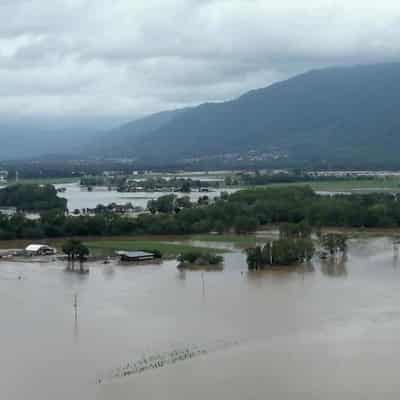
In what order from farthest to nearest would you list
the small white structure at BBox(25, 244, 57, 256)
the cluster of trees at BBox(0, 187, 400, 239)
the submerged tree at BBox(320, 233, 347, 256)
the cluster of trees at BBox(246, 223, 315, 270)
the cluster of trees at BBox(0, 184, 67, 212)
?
the cluster of trees at BBox(0, 184, 67, 212) → the cluster of trees at BBox(0, 187, 400, 239) → the small white structure at BBox(25, 244, 57, 256) → the submerged tree at BBox(320, 233, 347, 256) → the cluster of trees at BBox(246, 223, 315, 270)

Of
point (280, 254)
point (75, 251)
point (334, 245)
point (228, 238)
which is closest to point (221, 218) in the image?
point (228, 238)

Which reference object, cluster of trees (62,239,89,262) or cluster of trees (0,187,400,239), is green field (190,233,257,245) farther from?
cluster of trees (62,239,89,262)

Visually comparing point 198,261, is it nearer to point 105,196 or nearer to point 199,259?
point 199,259

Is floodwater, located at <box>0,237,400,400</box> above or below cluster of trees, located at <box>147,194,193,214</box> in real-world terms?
below

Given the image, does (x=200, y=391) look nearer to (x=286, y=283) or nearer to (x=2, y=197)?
(x=286, y=283)

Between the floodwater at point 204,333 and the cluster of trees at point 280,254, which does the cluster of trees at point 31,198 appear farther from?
the cluster of trees at point 280,254

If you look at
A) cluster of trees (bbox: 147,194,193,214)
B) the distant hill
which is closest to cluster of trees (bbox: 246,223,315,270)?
cluster of trees (bbox: 147,194,193,214)

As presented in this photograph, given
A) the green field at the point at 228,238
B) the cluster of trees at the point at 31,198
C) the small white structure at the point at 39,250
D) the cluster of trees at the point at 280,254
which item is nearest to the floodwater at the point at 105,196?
the cluster of trees at the point at 31,198
